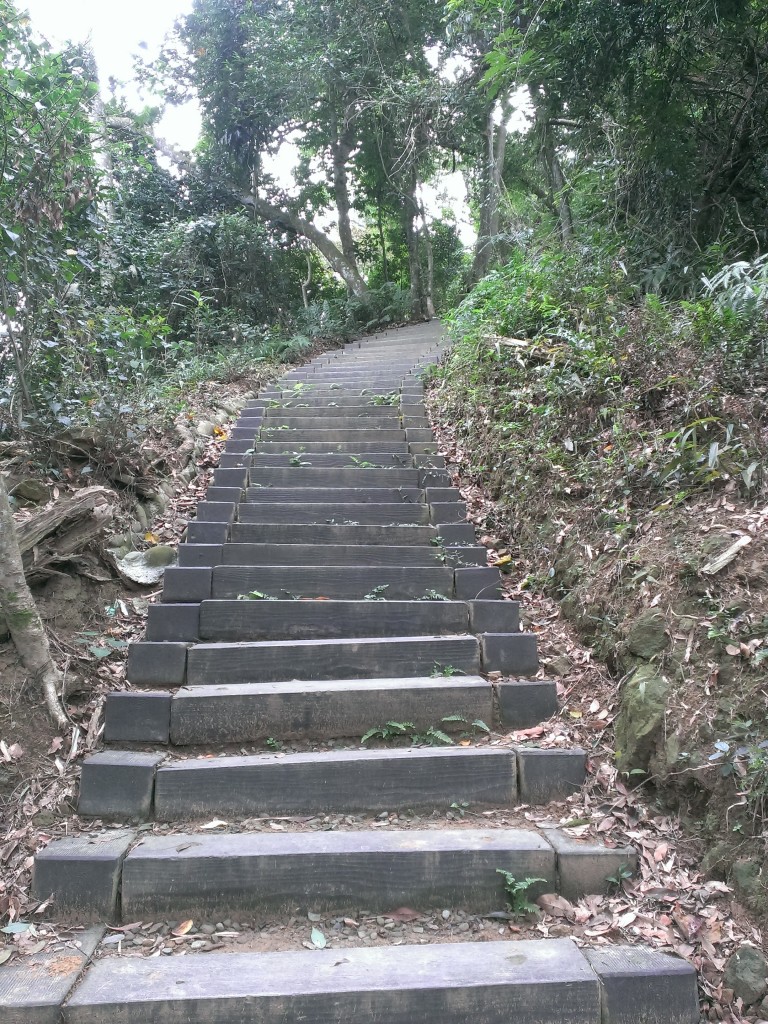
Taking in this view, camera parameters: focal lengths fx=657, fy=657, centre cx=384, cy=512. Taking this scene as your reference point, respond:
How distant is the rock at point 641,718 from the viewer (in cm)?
251

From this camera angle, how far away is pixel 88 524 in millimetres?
3383

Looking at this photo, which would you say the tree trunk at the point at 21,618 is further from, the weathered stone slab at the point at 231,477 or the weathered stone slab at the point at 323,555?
the weathered stone slab at the point at 231,477

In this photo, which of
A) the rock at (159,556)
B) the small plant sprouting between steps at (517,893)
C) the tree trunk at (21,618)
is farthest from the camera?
the rock at (159,556)

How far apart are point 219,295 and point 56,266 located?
7868mm

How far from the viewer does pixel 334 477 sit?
16.3ft

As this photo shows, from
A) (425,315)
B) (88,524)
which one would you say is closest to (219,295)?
(425,315)

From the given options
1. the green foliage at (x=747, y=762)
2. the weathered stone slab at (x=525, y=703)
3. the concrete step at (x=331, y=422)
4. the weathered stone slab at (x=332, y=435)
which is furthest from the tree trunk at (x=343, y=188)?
the green foliage at (x=747, y=762)

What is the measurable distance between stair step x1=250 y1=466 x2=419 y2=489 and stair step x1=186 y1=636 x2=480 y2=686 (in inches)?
75.9

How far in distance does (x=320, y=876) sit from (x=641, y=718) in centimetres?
134

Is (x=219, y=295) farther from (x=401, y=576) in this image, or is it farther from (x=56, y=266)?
(x=401, y=576)

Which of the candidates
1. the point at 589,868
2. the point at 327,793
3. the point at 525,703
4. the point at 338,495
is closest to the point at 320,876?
the point at 327,793

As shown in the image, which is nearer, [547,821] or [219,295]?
[547,821]

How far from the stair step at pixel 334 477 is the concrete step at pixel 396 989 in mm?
3309

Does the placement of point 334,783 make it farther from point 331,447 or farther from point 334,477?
point 331,447
